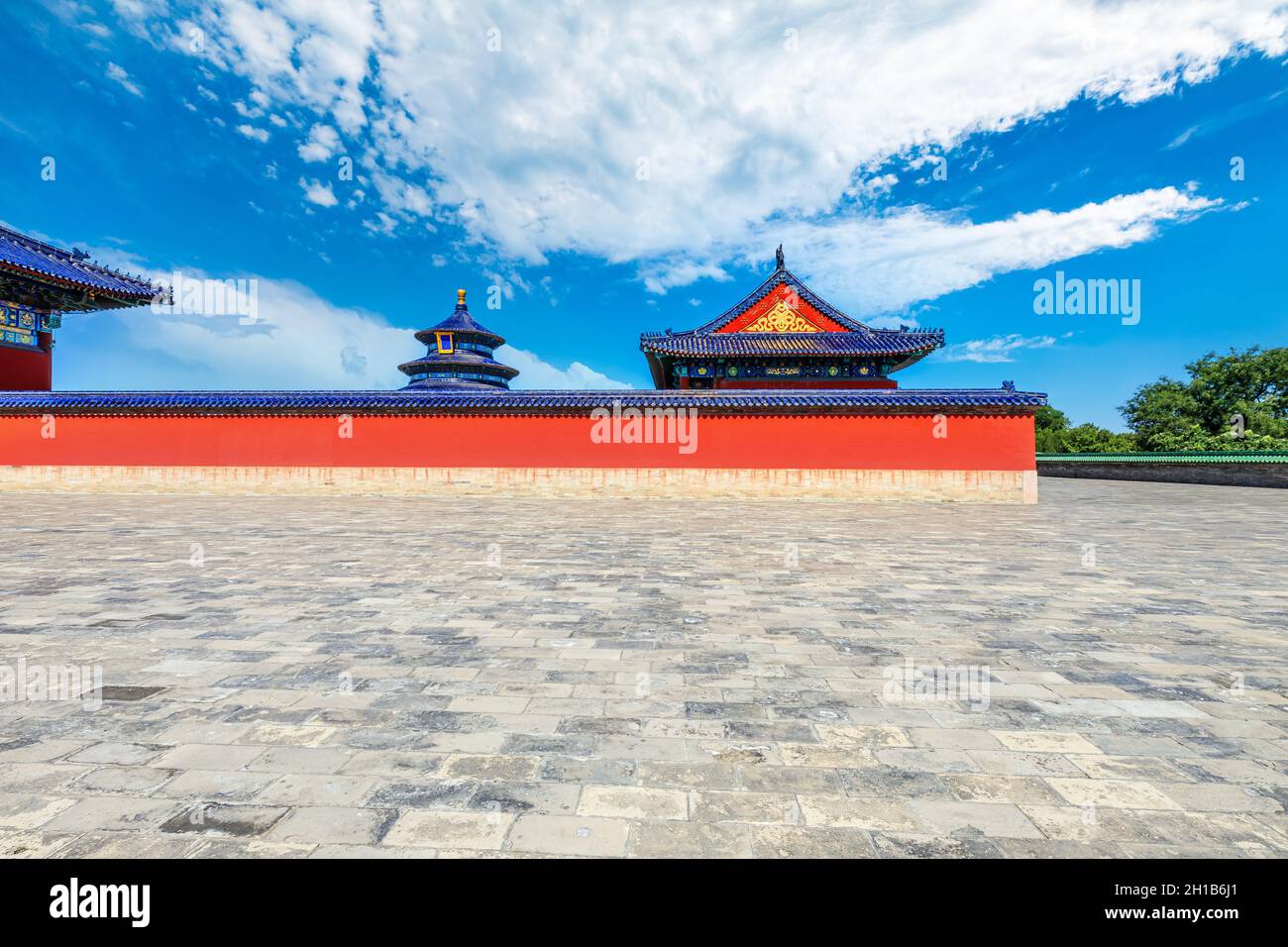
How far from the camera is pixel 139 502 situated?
47.0 ft

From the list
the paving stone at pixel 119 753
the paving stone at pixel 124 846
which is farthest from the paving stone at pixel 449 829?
the paving stone at pixel 119 753

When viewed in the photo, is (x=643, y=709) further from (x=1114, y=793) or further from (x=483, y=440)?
(x=483, y=440)

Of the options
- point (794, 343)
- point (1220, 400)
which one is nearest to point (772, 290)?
point (794, 343)

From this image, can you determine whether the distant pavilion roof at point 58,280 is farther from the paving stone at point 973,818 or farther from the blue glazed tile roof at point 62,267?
the paving stone at point 973,818

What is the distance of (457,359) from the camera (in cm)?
2742

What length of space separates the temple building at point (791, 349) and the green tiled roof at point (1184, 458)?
12986 mm

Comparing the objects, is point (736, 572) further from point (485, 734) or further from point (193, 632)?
point (193, 632)

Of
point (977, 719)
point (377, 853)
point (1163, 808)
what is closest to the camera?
point (377, 853)

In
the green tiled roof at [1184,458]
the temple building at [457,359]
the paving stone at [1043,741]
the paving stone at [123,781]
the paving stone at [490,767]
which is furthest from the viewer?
the temple building at [457,359]

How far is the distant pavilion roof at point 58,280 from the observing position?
1731cm
